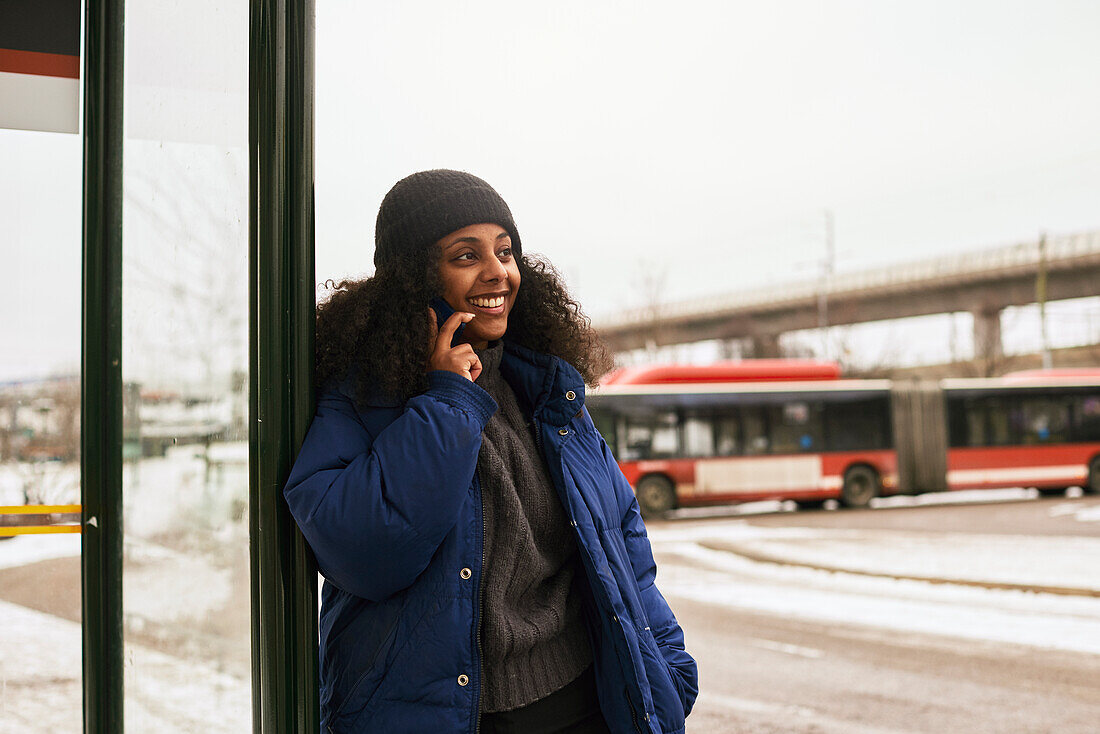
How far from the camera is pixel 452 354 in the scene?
171 centimetres

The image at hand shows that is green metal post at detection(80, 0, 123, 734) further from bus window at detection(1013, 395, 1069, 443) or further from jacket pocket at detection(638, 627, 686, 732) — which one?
bus window at detection(1013, 395, 1069, 443)

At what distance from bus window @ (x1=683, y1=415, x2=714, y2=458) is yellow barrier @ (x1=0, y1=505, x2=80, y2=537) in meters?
13.8

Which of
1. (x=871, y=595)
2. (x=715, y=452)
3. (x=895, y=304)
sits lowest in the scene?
(x=871, y=595)

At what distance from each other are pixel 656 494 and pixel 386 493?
13656 millimetres

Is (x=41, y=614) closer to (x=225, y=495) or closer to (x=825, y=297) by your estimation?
(x=225, y=495)

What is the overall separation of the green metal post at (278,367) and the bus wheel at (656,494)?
13.4 meters

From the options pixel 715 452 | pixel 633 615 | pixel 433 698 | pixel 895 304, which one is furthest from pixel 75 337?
pixel 895 304

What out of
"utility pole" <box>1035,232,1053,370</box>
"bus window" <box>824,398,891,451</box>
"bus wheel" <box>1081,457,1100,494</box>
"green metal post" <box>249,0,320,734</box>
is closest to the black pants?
"green metal post" <box>249,0,320,734</box>

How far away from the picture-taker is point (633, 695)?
5.50ft

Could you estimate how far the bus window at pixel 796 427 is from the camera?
51.0 feet

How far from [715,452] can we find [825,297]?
85.6 ft

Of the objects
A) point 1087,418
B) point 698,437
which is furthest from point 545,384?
point 1087,418

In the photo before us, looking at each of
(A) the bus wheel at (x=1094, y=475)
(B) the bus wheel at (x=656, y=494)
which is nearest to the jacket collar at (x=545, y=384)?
(B) the bus wheel at (x=656, y=494)

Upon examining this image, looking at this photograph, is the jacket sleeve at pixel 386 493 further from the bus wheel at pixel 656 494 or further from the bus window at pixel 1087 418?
the bus window at pixel 1087 418
